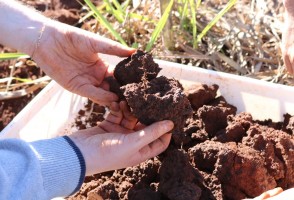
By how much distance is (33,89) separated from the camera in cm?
239

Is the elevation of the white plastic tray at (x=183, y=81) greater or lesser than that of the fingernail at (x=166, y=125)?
lesser

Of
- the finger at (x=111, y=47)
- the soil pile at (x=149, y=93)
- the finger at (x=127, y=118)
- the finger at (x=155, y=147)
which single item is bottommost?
the finger at (x=155, y=147)

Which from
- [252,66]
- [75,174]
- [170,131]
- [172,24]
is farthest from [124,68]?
[252,66]

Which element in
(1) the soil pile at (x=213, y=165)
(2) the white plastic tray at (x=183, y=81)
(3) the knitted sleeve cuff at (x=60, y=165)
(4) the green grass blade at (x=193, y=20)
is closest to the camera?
(3) the knitted sleeve cuff at (x=60, y=165)

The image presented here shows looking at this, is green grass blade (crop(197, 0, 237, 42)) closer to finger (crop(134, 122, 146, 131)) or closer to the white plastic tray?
the white plastic tray

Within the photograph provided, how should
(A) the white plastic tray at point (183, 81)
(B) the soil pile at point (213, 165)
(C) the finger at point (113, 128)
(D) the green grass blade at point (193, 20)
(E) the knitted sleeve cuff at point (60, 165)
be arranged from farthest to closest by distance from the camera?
(D) the green grass blade at point (193, 20) < (A) the white plastic tray at point (183, 81) < (C) the finger at point (113, 128) < (B) the soil pile at point (213, 165) < (E) the knitted sleeve cuff at point (60, 165)

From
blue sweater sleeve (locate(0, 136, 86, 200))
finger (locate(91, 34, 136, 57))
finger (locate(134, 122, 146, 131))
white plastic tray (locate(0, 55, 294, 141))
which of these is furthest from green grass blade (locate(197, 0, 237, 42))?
blue sweater sleeve (locate(0, 136, 86, 200))

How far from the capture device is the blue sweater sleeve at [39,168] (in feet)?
4.44

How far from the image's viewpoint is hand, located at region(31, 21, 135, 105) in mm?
1754

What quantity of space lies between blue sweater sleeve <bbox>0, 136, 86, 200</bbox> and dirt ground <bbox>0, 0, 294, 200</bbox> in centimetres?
21

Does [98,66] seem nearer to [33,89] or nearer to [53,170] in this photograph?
[53,170]

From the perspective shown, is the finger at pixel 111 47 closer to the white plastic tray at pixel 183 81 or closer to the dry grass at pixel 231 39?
the white plastic tray at pixel 183 81

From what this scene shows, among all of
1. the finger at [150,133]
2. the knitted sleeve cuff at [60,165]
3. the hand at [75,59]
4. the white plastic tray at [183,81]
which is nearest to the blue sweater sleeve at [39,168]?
the knitted sleeve cuff at [60,165]

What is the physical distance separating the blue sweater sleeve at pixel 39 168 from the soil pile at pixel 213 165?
0.68ft
